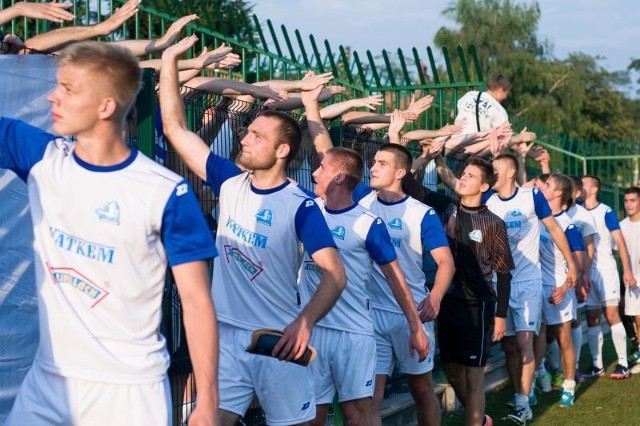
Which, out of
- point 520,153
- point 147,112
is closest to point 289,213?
point 147,112

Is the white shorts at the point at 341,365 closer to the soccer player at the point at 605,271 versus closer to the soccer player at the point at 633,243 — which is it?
the soccer player at the point at 605,271

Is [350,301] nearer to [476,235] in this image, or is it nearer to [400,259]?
[400,259]

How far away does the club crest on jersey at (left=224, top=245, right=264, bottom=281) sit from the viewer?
220 inches

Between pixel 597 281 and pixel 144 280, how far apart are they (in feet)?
34.8

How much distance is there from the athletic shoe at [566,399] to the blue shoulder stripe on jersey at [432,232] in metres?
3.79

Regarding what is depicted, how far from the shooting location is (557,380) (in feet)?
39.3

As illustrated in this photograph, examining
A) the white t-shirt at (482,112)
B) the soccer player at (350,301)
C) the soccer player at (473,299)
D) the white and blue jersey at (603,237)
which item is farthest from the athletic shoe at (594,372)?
the soccer player at (350,301)

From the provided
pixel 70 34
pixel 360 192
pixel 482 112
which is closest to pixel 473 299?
pixel 360 192

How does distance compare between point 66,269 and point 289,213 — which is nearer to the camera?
point 66,269

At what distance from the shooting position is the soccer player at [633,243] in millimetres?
13672

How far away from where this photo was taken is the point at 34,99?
5.06 meters

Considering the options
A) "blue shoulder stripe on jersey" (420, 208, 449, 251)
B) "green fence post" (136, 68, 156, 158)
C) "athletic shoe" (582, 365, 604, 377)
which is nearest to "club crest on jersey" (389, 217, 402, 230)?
"blue shoulder stripe on jersey" (420, 208, 449, 251)

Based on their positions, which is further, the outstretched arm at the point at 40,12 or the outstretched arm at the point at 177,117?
the outstretched arm at the point at 40,12

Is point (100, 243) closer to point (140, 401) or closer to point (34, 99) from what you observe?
point (140, 401)
